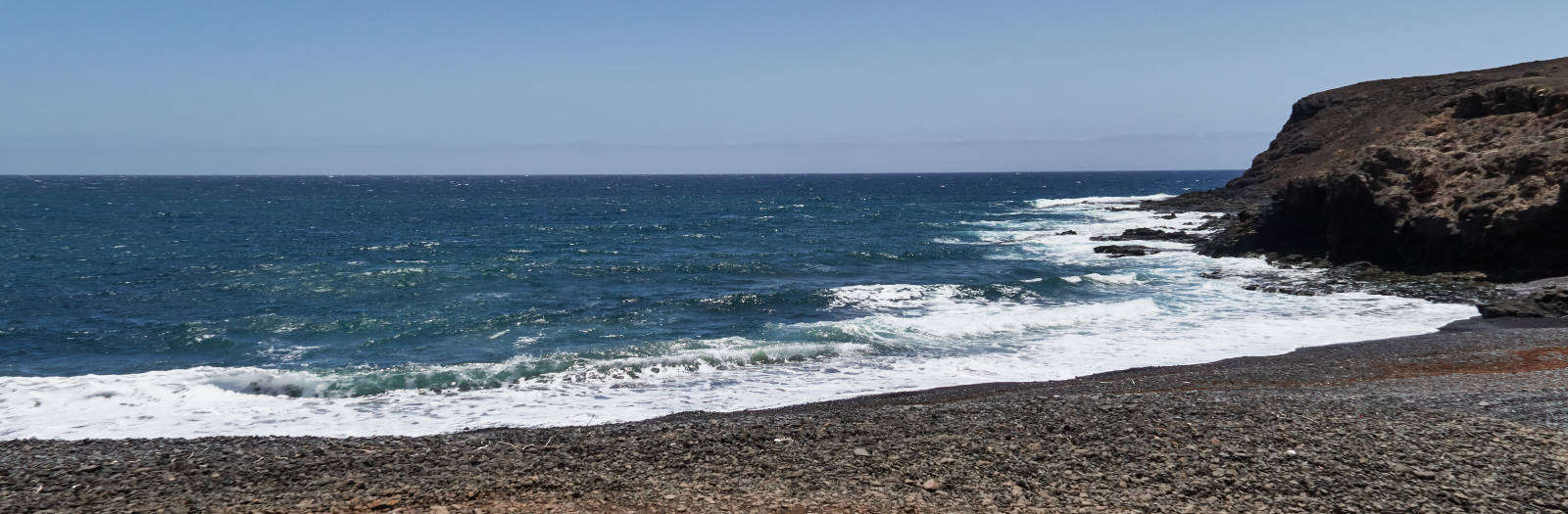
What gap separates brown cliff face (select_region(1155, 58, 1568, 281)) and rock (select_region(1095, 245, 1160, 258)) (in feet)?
7.44

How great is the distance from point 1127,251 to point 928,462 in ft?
110

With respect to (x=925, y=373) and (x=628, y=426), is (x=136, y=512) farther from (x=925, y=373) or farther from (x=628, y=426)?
(x=925, y=373)

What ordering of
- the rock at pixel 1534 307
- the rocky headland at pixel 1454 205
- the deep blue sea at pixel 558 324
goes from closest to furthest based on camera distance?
1. the deep blue sea at pixel 558 324
2. the rock at pixel 1534 307
3. the rocky headland at pixel 1454 205

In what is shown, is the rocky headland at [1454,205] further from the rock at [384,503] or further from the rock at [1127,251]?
the rock at [384,503]

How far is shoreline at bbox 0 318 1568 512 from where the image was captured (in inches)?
316

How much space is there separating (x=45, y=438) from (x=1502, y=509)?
16702 millimetres

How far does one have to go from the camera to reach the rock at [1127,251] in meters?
39.3

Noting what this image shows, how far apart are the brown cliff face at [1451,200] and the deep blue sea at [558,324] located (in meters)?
2.85

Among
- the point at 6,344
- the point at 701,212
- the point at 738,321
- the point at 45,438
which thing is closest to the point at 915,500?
the point at 45,438

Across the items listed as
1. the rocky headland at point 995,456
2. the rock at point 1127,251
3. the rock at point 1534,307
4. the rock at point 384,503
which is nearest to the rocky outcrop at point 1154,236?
the rock at point 1127,251

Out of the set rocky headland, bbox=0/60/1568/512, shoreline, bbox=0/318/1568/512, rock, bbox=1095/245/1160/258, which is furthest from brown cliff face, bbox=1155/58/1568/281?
shoreline, bbox=0/318/1568/512

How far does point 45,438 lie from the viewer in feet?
41.4

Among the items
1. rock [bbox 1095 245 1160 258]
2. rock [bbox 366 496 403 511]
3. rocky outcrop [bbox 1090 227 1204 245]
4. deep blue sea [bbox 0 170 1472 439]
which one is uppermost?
rock [bbox 366 496 403 511]

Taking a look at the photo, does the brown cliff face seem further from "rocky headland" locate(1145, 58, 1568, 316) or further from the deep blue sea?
the deep blue sea
